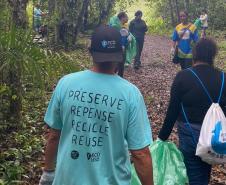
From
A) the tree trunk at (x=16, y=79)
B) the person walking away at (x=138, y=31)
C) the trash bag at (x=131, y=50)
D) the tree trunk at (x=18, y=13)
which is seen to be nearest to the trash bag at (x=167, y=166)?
the tree trunk at (x=16, y=79)

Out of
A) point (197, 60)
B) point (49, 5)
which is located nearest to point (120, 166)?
Answer: point (197, 60)

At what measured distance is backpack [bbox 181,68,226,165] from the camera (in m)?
4.15

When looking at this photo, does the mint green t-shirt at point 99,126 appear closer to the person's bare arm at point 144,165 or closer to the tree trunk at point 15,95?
the person's bare arm at point 144,165

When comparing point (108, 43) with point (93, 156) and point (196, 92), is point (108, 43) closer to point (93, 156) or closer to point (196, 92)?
point (93, 156)

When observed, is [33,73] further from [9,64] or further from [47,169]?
[47,169]

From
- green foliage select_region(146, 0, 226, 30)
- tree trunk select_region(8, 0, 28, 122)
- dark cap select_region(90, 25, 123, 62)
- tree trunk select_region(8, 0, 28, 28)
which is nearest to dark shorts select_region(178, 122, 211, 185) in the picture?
dark cap select_region(90, 25, 123, 62)

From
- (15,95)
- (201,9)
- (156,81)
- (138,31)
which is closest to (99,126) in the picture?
(15,95)

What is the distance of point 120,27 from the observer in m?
12.4

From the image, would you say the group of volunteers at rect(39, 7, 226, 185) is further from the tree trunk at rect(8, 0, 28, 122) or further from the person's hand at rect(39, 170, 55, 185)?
the tree trunk at rect(8, 0, 28, 122)

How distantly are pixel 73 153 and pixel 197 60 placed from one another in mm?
1923

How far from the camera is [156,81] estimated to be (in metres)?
13.5

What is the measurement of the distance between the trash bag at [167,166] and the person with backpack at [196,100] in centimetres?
12

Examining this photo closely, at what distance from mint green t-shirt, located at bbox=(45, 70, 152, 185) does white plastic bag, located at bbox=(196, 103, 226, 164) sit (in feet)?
4.10

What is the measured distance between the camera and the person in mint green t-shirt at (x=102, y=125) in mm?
3027
